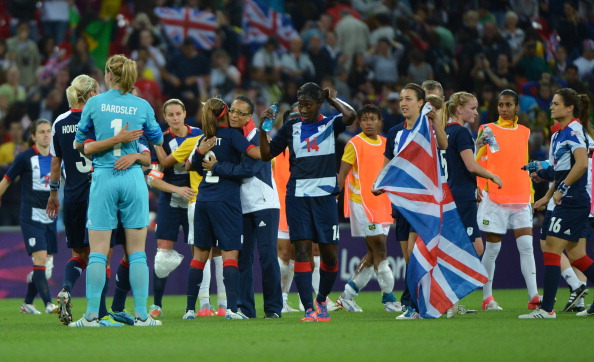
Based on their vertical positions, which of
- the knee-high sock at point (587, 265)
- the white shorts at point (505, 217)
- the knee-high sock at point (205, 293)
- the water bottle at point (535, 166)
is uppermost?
the water bottle at point (535, 166)

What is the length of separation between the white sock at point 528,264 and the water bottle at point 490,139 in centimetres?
128

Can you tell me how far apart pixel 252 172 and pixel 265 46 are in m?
11.8

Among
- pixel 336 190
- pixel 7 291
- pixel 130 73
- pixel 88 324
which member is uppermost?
pixel 130 73

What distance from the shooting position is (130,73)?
9336 millimetres

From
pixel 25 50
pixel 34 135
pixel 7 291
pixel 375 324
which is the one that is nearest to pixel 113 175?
pixel 375 324

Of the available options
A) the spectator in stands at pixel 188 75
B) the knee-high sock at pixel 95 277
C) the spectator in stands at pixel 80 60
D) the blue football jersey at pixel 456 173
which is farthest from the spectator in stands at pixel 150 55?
the knee-high sock at pixel 95 277

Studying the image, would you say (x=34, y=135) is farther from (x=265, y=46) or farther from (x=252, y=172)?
(x=265, y=46)

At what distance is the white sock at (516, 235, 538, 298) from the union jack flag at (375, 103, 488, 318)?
2.63m

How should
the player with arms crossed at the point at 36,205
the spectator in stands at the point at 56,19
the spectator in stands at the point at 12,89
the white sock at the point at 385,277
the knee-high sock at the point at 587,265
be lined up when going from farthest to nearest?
the spectator in stands at the point at 56,19
the spectator in stands at the point at 12,89
the player with arms crossed at the point at 36,205
the white sock at the point at 385,277
the knee-high sock at the point at 587,265

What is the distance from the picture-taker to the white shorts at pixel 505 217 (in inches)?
500

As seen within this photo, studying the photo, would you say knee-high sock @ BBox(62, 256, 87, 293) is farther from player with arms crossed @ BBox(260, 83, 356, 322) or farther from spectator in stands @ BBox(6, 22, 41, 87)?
spectator in stands @ BBox(6, 22, 41, 87)

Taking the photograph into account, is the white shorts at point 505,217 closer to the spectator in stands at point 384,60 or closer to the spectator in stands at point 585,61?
the spectator in stands at point 384,60

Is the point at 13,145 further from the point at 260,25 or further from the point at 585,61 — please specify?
the point at 585,61

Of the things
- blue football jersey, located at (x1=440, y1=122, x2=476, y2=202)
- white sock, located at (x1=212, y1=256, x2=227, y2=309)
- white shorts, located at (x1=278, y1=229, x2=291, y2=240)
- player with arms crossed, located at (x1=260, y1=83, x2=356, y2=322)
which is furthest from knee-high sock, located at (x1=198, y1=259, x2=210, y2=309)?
blue football jersey, located at (x1=440, y1=122, x2=476, y2=202)
